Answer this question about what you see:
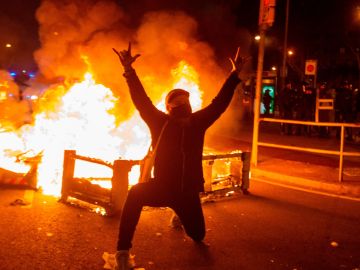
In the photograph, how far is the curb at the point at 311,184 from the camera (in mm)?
7434

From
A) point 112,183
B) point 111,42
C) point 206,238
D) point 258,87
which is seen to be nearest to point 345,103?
point 258,87

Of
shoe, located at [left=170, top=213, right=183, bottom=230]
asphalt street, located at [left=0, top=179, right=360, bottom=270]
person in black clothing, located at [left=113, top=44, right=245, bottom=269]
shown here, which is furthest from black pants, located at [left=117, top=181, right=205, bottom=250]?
shoe, located at [left=170, top=213, right=183, bottom=230]

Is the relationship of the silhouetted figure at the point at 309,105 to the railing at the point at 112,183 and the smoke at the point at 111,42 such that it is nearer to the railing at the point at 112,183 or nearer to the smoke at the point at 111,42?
the smoke at the point at 111,42

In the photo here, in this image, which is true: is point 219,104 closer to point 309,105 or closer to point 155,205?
point 155,205

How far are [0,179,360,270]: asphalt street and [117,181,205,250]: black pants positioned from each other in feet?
0.88

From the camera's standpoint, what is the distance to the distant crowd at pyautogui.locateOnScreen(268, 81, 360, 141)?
14656mm

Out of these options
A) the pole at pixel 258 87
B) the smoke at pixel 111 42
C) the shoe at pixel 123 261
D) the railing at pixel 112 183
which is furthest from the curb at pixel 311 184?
the shoe at pixel 123 261

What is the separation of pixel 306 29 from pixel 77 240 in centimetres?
2667

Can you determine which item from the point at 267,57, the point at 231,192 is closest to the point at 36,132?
the point at 231,192

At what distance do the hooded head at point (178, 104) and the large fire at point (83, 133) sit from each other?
9.89 ft

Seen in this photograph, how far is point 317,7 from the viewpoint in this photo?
2786cm

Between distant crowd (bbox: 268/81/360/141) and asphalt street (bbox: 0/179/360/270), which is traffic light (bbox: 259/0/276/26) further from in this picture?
distant crowd (bbox: 268/81/360/141)

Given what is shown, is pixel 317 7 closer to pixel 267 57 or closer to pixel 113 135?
pixel 267 57

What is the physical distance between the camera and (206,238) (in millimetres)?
4910
